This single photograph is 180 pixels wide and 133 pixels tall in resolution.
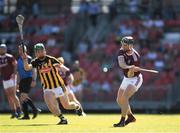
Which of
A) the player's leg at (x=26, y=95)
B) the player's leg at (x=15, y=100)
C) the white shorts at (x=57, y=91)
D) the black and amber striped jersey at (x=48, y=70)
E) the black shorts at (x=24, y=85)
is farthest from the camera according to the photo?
the player's leg at (x=15, y=100)

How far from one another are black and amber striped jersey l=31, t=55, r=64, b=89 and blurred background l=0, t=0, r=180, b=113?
936 cm

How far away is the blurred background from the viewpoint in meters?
29.4

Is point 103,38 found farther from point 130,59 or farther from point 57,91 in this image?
point 130,59

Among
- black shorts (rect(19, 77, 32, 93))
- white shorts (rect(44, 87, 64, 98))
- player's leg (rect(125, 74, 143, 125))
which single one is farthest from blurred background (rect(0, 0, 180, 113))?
player's leg (rect(125, 74, 143, 125))

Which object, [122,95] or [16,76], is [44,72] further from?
[16,76]

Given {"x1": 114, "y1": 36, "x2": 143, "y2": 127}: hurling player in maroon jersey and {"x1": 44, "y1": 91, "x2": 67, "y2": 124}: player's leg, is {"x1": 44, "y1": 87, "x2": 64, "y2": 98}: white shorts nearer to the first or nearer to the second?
{"x1": 44, "y1": 91, "x2": 67, "y2": 124}: player's leg

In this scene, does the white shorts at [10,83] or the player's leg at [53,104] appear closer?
the player's leg at [53,104]

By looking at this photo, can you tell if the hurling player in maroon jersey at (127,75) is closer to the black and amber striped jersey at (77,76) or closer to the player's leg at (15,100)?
the player's leg at (15,100)

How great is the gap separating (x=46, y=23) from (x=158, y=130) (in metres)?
20.5

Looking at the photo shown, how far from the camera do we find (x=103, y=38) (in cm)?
3434

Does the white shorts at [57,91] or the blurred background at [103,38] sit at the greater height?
the white shorts at [57,91]

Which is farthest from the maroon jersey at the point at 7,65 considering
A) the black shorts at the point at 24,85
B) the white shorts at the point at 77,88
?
the white shorts at the point at 77,88

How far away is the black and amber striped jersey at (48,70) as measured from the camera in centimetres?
1875

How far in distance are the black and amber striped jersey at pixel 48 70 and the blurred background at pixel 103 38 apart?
368 inches
